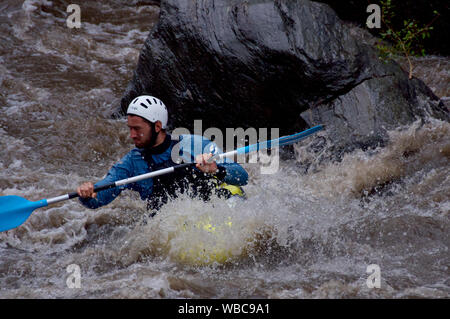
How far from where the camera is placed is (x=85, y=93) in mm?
7645

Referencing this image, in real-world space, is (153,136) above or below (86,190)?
above

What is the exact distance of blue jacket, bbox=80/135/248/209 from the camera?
4223 mm

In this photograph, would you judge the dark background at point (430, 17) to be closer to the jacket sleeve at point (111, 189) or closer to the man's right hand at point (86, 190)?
the jacket sleeve at point (111, 189)

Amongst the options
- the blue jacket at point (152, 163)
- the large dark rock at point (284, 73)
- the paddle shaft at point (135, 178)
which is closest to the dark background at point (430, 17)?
the large dark rock at point (284, 73)

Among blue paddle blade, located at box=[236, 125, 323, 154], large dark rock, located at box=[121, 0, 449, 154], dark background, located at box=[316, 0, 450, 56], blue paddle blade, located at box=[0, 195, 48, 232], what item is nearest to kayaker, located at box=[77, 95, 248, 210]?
blue paddle blade, located at box=[236, 125, 323, 154]

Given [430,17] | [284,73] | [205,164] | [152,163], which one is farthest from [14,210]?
[430,17]

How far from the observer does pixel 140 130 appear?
13.9ft

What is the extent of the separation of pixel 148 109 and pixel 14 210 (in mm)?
1375

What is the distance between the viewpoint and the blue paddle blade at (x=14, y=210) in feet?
14.1

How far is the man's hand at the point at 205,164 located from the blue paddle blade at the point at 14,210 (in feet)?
4.43

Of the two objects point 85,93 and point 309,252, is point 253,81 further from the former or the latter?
point 85,93

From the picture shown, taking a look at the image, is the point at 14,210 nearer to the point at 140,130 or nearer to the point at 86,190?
the point at 86,190

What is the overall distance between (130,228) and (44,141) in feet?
7.27
